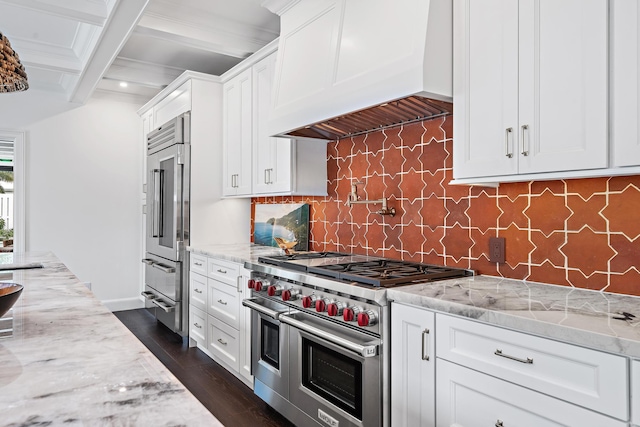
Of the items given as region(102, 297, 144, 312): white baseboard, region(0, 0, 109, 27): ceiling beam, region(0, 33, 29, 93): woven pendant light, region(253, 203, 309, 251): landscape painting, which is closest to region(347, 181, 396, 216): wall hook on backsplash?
region(253, 203, 309, 251): landscape painting

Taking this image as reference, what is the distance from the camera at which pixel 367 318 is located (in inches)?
74.0

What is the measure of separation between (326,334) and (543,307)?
3.13 feet

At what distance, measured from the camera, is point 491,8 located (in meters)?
1.81

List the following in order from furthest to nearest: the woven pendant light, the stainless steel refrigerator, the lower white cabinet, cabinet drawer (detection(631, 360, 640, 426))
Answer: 1. the stainless steel refrigerator
2. the lower white cabinet
3. the woven pendant light
4. cabinet drawer (detection(631, 360, 640, 426))

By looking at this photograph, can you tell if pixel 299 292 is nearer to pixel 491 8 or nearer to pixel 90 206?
pixel 491 8

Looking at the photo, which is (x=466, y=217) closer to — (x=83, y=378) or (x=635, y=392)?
(x=635, y=392)

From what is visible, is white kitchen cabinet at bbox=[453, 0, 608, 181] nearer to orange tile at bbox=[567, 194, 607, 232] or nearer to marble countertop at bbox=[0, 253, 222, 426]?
orange tile at bbox=[567, 194, 607, 232]

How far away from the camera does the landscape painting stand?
3.50 meters

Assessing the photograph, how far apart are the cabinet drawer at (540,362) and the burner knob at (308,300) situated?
79 centimetres

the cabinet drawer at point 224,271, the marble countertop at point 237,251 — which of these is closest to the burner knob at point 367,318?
the marble countertop at point 237,251

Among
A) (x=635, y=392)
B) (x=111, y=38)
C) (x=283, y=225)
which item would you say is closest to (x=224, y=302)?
(x=283, y=225)

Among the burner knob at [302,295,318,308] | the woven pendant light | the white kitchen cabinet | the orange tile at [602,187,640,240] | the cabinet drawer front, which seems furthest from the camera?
A: the burner knob at [302,295,318,308]

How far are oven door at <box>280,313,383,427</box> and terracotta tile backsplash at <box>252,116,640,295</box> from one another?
737 millimetres

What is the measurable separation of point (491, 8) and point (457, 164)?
64 cm
